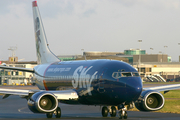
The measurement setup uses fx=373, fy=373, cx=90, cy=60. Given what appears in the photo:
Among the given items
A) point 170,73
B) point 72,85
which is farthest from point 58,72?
point 170,73

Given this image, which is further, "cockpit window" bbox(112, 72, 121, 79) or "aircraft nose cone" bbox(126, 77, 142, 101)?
"cockpit window" bbox(112, 72, 121, 79)

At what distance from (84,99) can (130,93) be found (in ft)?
16.6

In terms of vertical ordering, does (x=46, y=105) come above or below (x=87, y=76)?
below

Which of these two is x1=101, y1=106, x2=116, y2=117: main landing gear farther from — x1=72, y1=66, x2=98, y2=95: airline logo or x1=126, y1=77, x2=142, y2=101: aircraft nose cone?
x1=126, y1=77, x2=142, y2=101: aircraft nose cone

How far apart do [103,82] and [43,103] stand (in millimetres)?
5068

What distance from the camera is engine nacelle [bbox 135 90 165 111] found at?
2970 cm

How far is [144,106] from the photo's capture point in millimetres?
29656

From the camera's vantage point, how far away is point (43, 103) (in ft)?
95.1

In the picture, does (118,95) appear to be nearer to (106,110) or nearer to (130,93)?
(130,93)

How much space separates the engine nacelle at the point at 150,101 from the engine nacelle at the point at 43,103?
6.79 m

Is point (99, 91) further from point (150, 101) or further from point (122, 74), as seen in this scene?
point (150, 101)

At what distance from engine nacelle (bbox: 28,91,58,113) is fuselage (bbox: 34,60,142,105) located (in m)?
2.60

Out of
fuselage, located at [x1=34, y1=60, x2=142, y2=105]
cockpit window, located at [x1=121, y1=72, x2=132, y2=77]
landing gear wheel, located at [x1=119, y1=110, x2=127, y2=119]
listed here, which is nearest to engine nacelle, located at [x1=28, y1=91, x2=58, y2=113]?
fuselage, located at [x1=34, y1=60, x2=142, y2=105]

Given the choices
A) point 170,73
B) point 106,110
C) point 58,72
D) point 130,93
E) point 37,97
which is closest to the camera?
point 130,93
